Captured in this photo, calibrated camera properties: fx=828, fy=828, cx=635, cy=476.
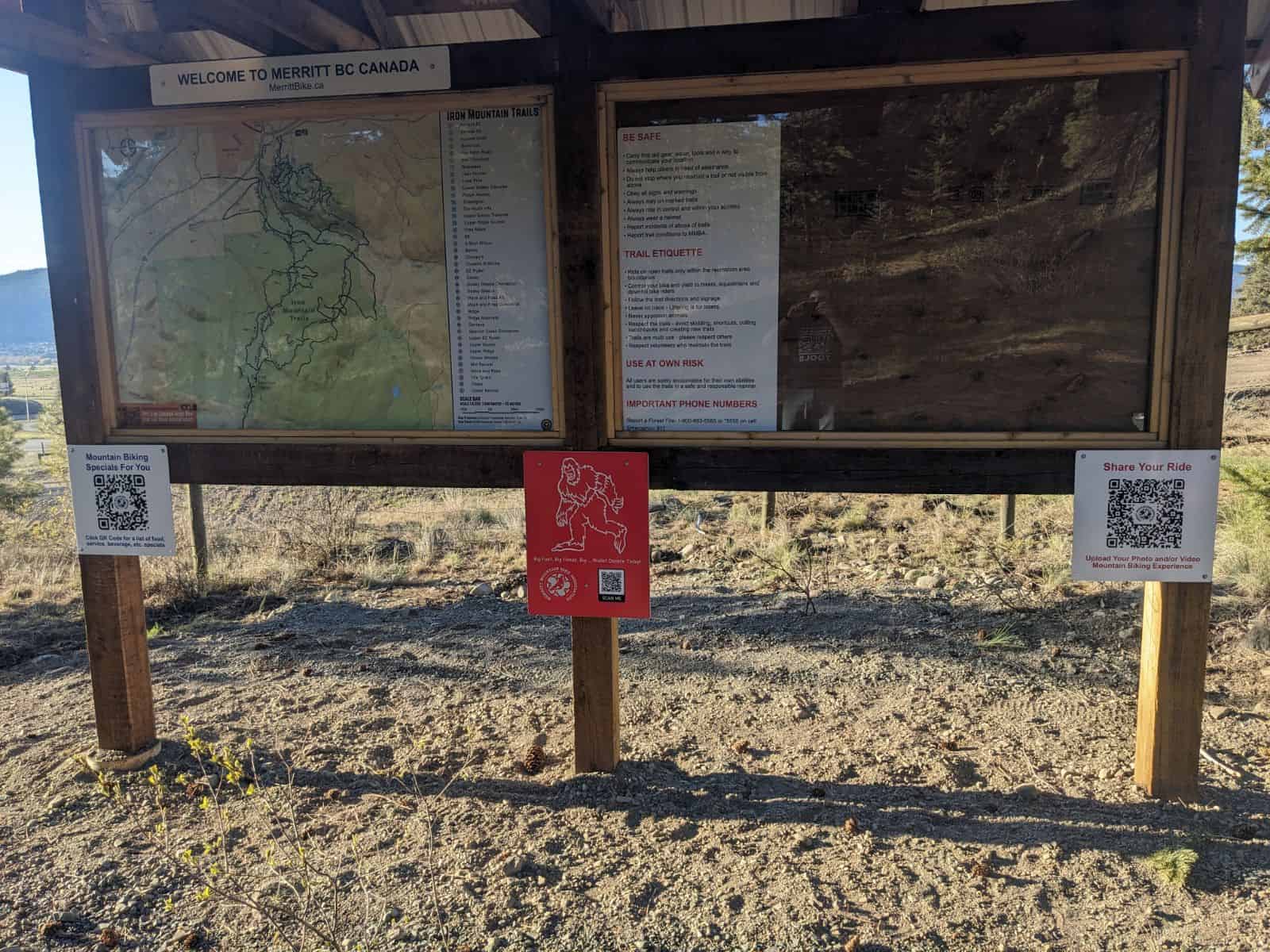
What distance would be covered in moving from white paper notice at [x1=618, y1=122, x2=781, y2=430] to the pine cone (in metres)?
1.57

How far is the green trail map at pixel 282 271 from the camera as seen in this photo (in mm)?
3387

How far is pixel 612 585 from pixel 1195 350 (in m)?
2.31

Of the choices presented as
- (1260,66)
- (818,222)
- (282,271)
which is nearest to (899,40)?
(818,222)

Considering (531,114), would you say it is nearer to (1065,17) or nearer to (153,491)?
(1065,17)

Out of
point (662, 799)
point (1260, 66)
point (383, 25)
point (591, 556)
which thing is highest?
point (383, 25)

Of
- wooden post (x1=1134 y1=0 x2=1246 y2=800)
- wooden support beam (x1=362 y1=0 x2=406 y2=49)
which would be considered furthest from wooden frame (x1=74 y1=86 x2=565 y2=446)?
wooden post (x1=1134 y1=0 x2=1246 y2=800)

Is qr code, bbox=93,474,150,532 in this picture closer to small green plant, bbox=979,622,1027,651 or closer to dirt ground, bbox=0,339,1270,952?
dirt ground, bbox=0,339,1270,952

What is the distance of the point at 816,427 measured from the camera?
321cm

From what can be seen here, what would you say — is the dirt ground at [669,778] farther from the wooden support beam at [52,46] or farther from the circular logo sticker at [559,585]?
the wooden support beam at [52,46]

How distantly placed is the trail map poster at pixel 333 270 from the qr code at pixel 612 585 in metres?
0.69

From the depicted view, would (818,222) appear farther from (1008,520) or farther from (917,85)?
(1008,520)

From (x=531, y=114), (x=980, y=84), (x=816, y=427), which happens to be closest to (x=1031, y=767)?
(x=816, y=427)

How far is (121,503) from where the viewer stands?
12.1ft

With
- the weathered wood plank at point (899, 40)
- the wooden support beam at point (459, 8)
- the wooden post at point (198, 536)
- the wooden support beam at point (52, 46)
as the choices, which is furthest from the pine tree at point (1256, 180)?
the wooden post at point (198, 536)
